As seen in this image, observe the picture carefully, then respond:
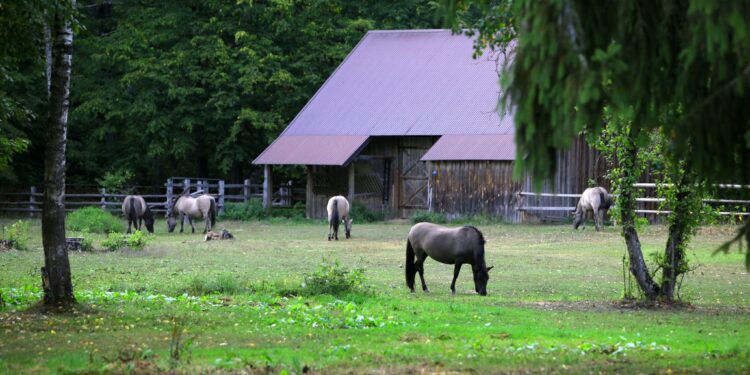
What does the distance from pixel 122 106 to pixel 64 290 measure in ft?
126

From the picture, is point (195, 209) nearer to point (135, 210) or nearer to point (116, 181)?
point (135, 210)

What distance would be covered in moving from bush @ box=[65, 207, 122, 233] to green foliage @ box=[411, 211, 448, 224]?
11.5m

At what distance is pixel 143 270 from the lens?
22594 millimetres

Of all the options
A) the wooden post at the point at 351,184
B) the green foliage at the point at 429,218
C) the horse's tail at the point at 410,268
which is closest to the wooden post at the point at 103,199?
the wooden post at the point at 351,184

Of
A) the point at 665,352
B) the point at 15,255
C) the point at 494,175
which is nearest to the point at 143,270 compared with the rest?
the point at 15,255

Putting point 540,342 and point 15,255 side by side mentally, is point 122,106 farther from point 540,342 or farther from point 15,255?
point 540,342

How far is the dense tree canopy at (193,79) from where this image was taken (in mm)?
49906

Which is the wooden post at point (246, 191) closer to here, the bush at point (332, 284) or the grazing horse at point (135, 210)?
the grazing horse at point (135, 210)

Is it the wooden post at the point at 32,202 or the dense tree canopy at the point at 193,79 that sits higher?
the dense tree canopy at the point at 193,79

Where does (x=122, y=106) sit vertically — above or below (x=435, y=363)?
above

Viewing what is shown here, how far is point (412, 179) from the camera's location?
4553cm

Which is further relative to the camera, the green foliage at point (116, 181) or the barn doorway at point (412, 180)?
the green foliage at point (116, 181)

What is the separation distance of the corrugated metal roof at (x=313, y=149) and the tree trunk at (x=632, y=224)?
27451 mm

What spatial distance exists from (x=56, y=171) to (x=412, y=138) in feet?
106
